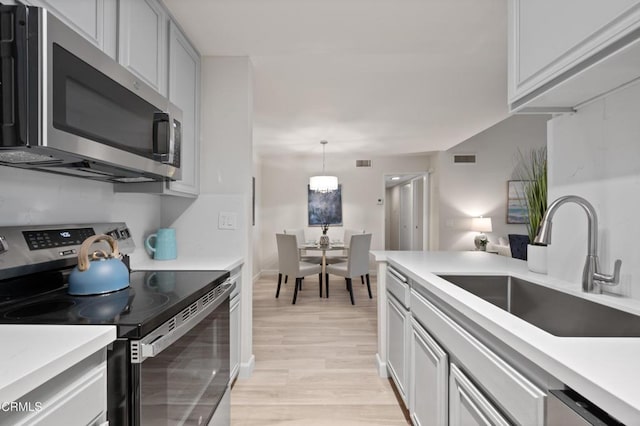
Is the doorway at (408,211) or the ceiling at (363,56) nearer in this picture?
the ceiling at (363,56)

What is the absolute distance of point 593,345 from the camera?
681 millimetres

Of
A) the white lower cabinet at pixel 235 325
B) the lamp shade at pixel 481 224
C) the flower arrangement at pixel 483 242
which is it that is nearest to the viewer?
the white lower cabinet at pixel 235 325

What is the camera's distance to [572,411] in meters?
0.57

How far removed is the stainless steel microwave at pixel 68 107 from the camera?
82cm

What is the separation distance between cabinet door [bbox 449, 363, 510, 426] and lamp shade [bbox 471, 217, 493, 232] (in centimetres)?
493

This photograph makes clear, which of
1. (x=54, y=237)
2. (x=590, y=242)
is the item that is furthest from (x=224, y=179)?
(x=590, y=242)

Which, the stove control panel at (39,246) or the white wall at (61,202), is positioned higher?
the white wall at (61,202)

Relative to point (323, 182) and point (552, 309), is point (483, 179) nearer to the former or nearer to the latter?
point (323, 182)

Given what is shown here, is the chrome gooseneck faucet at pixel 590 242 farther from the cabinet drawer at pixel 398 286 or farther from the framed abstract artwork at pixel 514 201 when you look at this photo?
the framed abstract artwork at pixel 514 201

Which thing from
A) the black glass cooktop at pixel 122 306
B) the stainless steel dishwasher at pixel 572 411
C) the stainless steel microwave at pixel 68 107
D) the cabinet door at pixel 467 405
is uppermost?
the stainless steel microwave at pixel 68 107

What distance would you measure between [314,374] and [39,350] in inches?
75.8

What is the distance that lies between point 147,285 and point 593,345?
147 cm

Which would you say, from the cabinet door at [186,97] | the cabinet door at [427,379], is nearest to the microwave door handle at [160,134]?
the cabinet door at [186,97]

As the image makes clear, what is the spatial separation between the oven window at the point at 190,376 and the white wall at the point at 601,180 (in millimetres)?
1528
